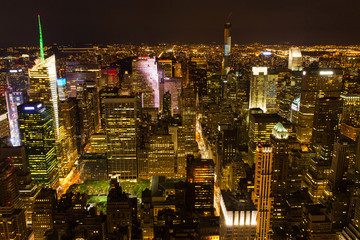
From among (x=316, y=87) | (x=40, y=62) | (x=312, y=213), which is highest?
(x=40, y=62)

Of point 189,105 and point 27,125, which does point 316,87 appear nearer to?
point 189,105

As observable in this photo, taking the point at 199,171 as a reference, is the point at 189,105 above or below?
above

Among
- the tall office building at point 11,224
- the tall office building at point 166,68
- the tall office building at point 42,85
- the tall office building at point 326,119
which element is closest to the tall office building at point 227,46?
the tall office building at point 166,68

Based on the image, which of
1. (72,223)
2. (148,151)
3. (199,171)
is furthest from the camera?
(148,151)

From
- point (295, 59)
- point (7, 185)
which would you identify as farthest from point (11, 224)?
point (295, 59)

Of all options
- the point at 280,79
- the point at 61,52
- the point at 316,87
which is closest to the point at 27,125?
the point at 61,52

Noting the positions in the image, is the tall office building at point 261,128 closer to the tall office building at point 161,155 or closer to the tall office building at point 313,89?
the tall office building at point 313,89
